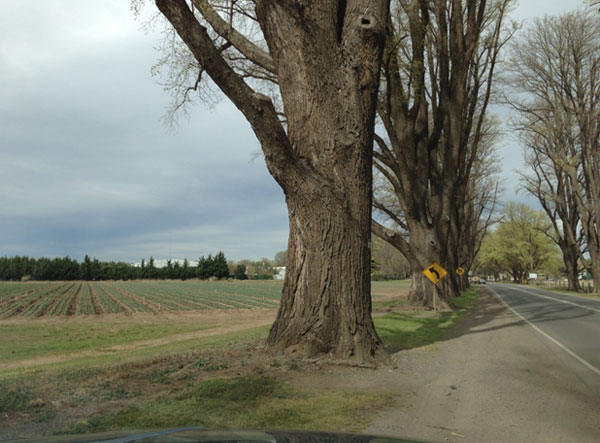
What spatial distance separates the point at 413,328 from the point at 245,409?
10.3m

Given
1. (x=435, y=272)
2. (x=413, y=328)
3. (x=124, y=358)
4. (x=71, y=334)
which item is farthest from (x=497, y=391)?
(x=71, y=334)

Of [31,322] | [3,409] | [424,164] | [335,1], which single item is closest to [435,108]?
[424,164]

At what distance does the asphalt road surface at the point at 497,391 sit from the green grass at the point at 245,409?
1.34 feet

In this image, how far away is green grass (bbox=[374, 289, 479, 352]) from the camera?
11.8 metres

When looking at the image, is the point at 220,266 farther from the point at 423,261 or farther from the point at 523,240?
the point at 423,261

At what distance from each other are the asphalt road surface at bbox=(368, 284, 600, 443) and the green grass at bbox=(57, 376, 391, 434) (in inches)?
16.0

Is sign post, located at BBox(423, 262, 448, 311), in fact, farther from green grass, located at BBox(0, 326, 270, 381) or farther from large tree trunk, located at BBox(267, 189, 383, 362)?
large tree trunk, located at BBox(267, 189, 383, 362)

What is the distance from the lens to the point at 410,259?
72.0 ft

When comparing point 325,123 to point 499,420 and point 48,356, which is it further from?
point 48,356

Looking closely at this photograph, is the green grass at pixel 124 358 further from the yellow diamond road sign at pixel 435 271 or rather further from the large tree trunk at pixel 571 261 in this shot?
the large tree trunk at pixel 571 261

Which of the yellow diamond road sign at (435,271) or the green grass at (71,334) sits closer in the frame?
the green grass at (71,334)

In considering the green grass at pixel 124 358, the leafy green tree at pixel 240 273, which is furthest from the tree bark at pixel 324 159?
the leafy green tree at pixel 240 273

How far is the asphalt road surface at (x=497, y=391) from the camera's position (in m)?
5.16

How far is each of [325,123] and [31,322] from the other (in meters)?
26.6
